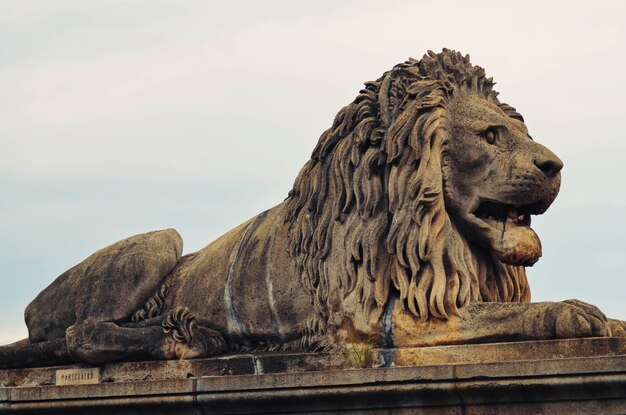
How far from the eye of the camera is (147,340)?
645 inches

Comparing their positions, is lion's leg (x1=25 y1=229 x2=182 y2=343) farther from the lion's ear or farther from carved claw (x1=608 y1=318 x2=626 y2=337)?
carved claw (x1=608 y1=318 x2=626 y2=337)

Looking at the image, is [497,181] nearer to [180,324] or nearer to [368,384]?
[368,384]

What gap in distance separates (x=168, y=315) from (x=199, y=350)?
0.48 metres

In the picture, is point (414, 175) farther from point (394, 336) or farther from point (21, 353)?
point (21, 353)

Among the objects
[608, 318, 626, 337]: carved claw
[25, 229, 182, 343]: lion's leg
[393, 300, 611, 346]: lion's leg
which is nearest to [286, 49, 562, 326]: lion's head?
[393, 300, 611, 346]: lion's leg

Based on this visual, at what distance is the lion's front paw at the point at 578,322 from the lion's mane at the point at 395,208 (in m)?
0.95

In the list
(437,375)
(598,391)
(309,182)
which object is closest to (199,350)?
(309,182)

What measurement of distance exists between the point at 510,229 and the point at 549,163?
0.64m

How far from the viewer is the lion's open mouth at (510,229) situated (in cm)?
1577

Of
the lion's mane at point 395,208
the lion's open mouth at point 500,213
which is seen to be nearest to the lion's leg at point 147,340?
the lion's mane at point 395,208

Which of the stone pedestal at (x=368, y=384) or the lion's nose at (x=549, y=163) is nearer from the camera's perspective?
the stone pedestal at (x=368, y=384)

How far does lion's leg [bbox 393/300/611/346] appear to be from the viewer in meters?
14.7

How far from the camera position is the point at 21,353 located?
17062 mm

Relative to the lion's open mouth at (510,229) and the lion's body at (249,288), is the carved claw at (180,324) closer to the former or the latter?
the lion's body at (249,288)
